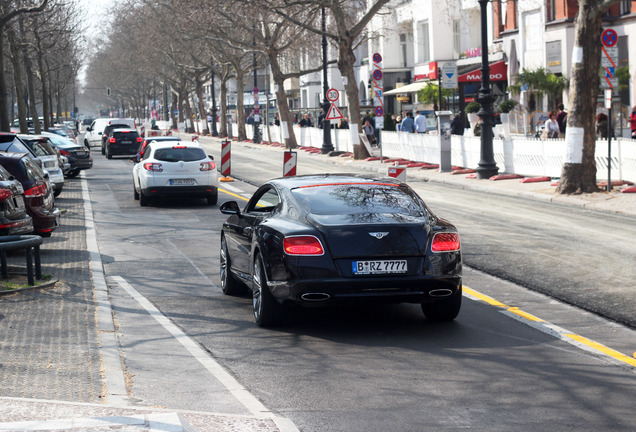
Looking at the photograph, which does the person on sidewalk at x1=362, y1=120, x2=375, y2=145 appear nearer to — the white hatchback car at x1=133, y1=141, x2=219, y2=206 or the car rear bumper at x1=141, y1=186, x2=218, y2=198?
the white hatchback car at x1=133, y1=141, x2=219, y2=206

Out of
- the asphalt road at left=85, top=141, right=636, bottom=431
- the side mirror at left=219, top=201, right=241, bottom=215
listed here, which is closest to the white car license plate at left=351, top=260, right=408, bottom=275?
the asphalt road at left=85, top=141, right=636, bottom=431

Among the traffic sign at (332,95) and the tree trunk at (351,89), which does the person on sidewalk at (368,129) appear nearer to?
the tree trunk at (351,89)

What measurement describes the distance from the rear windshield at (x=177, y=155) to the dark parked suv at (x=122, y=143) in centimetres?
2461

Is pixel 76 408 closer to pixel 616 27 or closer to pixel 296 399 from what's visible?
pixel 296 399

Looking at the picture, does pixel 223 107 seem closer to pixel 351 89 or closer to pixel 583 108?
pixel 351 89

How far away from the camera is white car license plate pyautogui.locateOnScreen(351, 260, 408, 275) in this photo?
8281 millimetres

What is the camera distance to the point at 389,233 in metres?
8.36

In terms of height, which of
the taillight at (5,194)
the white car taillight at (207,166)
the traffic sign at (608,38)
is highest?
the traffic sign at (608,38)

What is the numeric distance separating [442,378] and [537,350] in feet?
3.99

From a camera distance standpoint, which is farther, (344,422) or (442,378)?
(442,378)

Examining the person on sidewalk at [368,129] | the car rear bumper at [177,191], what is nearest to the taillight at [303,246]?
the car rear bumper at [177,191]

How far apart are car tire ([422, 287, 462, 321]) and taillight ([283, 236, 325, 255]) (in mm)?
1328

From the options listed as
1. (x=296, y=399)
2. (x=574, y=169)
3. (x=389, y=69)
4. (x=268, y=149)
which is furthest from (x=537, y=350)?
(x=389, y=69)

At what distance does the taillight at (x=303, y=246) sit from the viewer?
8336mm
